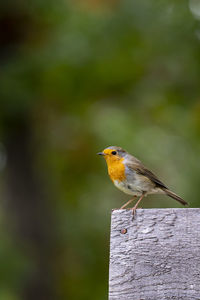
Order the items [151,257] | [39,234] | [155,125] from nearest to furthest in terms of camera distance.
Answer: [151,257] → [155,125] → [39,234]

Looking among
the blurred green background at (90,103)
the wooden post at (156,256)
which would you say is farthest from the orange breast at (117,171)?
the blurred green background at (90,103)

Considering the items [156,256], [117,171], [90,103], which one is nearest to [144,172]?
[117,171]

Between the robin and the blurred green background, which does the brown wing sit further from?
the blurred green background

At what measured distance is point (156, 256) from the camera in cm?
232

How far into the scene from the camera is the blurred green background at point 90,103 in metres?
7.47

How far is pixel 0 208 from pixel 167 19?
215 inches

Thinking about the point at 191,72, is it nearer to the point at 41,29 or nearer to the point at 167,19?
the point at 167,19

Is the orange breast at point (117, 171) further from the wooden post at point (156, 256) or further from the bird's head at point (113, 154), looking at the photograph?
the wooden post at point (156, 256)

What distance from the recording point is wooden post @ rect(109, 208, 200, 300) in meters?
2.24

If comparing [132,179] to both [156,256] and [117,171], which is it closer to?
[117,171]

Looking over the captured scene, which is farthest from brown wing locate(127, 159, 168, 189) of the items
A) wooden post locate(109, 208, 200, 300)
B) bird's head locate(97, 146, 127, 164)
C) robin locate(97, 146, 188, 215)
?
wooden post locate(109, 208, 200, 300)

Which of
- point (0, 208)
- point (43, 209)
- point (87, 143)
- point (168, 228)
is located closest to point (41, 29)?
point (87, 143)

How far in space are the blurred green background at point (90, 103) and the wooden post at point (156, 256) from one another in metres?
4.68

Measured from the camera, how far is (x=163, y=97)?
7.95 m
